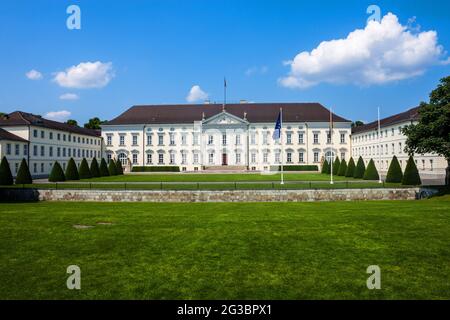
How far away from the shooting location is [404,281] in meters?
6.59

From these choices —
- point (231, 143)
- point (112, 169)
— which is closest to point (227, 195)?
point (112, 169)

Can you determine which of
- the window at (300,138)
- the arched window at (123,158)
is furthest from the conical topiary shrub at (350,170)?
the arched window at (123,158)

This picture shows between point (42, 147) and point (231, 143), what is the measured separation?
110ft

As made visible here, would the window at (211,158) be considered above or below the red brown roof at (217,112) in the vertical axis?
below

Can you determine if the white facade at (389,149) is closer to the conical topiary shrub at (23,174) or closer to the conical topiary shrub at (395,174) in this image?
the conical topiary shrub at (395,174)

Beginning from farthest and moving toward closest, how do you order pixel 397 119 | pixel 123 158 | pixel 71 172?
1. pixel 123 158
2. pixel 397 119
3. pixel 71 172

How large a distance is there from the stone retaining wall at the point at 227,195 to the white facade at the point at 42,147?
922 inches

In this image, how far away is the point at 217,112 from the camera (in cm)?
6812

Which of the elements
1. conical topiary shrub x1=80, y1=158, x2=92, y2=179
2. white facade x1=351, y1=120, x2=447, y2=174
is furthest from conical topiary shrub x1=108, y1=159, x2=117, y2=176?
white facade x1=351, y1=120, x2=447, y2=174

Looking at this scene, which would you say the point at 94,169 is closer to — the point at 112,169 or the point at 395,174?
the point at 112,169

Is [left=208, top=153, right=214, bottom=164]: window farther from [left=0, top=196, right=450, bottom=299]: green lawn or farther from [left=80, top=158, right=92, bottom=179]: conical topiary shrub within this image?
[left=0, top=196, right=450, bottom=299]: green lawn

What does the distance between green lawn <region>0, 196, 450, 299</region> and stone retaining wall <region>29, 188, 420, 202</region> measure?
359 inches

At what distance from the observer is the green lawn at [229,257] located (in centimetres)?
619

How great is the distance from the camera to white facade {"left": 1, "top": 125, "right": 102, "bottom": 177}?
42.7m
